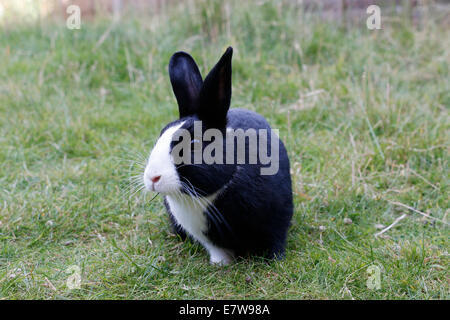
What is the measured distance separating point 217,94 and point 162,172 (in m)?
0.43

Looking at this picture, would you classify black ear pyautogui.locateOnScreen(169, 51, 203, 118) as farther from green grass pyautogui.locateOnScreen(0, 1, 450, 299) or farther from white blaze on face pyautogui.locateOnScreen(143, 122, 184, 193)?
green grass pyautogui.locateOnScreen(0, 1, 450, 299)

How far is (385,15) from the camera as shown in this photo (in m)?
5.64

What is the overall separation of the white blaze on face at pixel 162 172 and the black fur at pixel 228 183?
39mm

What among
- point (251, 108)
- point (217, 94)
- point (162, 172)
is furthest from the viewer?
point (251, 108)

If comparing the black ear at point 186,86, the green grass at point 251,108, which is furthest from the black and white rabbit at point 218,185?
the green grass at point 251,108

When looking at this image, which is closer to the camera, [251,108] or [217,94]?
[217,94]

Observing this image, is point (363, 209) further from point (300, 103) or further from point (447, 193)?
point (300, 103)

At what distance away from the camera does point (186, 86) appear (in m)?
2.47

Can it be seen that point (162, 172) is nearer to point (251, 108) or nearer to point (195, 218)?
point (195, 218)

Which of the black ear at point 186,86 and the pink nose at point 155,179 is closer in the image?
the pink nose at point 155,179

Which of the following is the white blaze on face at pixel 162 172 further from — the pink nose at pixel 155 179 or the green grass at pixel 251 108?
the green grass at pixel 251 108

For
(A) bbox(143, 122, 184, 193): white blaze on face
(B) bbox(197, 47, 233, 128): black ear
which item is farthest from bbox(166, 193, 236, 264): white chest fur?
(B) bbox(197, 47, 233, 128): black ear

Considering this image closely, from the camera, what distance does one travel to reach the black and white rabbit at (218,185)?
7.36ft

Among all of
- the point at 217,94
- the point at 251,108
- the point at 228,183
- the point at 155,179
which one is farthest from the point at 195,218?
the point at 251,108
